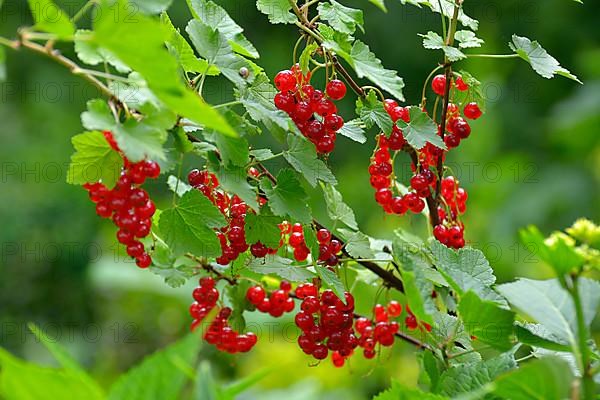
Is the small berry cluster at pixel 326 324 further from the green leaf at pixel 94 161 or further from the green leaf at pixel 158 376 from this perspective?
the green leaf at pixel 158 376

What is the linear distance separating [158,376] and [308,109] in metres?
0.37

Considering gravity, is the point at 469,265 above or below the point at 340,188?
above

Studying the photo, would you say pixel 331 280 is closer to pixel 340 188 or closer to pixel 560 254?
pixel 560 254

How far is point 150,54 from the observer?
1.78 feet

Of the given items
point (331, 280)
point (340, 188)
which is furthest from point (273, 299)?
point (340, 188)

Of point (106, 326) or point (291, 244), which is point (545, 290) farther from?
point (106, 326)

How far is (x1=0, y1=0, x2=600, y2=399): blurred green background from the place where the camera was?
261 cm

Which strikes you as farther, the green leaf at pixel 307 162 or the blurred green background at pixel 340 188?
the blurred green background at pixel 340 188

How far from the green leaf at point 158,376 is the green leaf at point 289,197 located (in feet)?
0.91

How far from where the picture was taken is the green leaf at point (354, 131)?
0.82 m

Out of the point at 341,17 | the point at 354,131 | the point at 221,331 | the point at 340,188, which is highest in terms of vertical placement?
the point at 341,17

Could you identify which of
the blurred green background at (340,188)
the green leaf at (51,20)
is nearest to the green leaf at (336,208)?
the green leaf at (51,20)

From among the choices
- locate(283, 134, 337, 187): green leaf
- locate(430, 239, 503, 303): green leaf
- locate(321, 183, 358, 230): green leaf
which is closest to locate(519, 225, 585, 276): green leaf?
locate(430, 239, 503, 303): green leaf

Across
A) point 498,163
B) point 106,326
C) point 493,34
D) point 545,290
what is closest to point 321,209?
point 498,163
